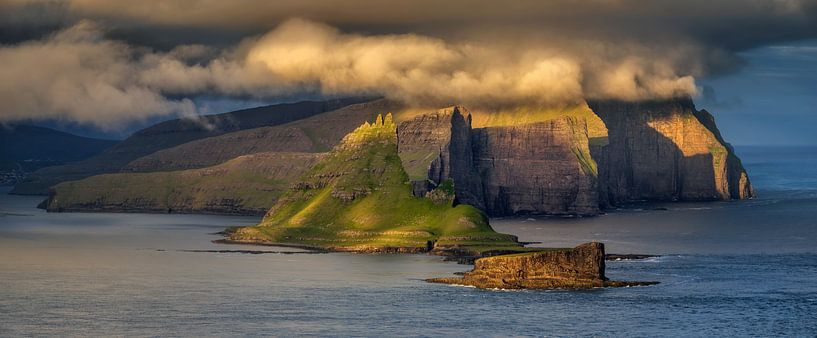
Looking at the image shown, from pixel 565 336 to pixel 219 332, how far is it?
4784 cm

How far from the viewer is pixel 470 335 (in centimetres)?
19650

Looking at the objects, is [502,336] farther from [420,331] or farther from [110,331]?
[110,331]

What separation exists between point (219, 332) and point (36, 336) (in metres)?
24.6

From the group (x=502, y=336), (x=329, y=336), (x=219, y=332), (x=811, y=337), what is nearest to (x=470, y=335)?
(x=502, y=336)

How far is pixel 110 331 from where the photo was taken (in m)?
198

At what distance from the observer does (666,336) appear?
198m

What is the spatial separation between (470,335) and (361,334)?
15.1 metres

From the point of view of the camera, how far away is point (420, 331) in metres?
200

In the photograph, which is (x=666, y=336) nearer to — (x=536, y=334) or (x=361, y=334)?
(x=536, y=334)

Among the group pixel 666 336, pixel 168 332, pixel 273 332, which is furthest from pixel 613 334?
pixel 168 332

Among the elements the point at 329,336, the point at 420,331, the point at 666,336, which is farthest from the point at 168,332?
the point at 666,336

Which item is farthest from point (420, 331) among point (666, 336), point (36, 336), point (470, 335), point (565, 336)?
point (36, 336)

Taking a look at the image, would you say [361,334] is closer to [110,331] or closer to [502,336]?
[502,336]

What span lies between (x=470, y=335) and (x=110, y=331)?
4996 cm
